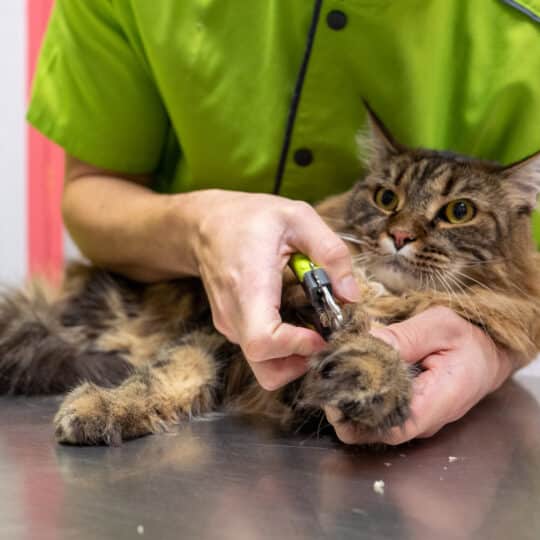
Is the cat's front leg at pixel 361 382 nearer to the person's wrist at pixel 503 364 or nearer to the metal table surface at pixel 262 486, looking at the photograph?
the metal table surface at pixel 262 486

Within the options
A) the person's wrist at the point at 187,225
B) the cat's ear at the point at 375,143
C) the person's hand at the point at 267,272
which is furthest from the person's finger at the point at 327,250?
the cat's ear at the point at 375,143

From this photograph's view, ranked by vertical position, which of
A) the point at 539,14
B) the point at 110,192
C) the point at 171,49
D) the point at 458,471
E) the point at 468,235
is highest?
the point at 539,14

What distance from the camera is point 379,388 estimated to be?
1.00 m

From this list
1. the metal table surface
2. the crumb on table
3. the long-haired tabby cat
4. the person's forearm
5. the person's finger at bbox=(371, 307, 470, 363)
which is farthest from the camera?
the person's forearm

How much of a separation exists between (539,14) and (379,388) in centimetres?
92

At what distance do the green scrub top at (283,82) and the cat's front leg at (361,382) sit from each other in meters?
0.64

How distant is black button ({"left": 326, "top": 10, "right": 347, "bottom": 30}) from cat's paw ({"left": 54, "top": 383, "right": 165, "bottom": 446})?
2.75 ft

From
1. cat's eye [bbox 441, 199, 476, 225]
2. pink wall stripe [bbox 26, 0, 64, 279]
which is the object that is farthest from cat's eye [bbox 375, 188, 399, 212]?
pink wall stripe [bbox 26, 0, 64, 279]

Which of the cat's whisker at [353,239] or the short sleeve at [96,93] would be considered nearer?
the cat's whisker at [353,239]

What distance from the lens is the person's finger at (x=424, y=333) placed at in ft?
3.91

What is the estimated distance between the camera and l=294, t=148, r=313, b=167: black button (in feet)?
5.21

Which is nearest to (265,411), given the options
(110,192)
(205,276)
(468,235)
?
(205,276)

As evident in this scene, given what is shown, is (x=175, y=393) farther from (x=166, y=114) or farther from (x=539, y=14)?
(x=539, y=14)

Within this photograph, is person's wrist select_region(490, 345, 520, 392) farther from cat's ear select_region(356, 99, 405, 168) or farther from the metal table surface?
cat's ear select_region(356, 99, 405, 168)
